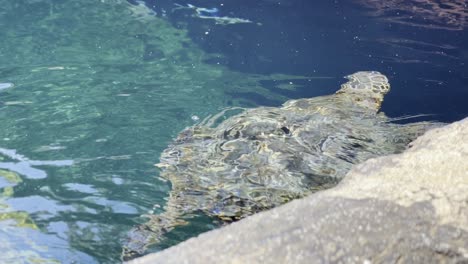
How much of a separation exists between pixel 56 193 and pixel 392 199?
8.84 feet

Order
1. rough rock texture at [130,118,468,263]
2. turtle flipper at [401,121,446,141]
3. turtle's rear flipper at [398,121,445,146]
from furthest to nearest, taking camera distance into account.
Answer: turtle flipper at [401,121,446,141] → turtle's rear flipper at [398,121,445,146] → rough rock texture at [130,118,468,263]

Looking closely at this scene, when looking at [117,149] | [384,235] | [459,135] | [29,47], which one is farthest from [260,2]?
[384,235]

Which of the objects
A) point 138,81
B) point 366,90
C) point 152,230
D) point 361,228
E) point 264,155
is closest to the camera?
point 361,228

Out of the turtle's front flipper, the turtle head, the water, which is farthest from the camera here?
the turtle head

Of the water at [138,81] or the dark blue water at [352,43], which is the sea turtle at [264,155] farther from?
the dark blue water at [352,43]

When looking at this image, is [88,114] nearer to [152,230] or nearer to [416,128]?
[152,230]

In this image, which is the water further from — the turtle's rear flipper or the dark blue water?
the turtle's rear flipper

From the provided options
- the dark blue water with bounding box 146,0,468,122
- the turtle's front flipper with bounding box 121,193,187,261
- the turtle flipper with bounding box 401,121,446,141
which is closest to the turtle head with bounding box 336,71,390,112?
the dark blue water with bounding box 146,0,468,122

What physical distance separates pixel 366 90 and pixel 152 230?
3675 mm

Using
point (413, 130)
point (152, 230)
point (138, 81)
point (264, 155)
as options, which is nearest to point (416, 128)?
point (413, 130)

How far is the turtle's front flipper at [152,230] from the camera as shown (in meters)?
3.27

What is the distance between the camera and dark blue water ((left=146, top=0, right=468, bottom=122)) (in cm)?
688

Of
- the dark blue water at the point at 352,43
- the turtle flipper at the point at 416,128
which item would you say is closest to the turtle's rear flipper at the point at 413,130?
the turtle flipper at the point at 416,128

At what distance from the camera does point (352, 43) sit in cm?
880
